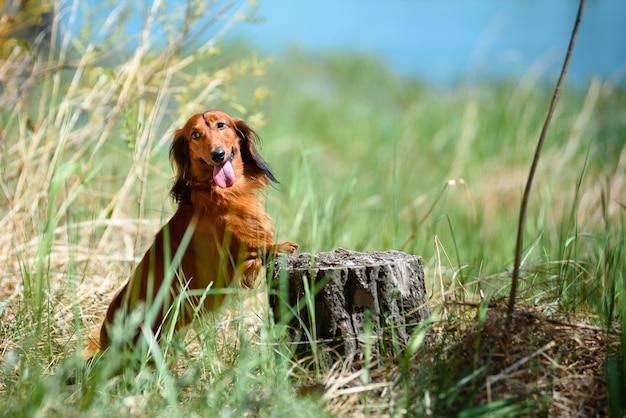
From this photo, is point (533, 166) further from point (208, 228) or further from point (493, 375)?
point (208, 228)

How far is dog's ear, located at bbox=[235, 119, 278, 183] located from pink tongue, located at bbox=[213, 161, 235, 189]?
109mm

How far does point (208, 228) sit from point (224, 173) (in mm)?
169

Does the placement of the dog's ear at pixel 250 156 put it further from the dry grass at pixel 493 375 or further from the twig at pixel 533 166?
the twig at pixel 533 166

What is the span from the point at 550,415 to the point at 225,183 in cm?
109

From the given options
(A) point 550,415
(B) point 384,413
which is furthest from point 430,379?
(A) point 550,415

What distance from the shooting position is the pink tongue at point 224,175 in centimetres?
207

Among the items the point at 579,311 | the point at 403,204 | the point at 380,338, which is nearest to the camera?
the point at 380,338

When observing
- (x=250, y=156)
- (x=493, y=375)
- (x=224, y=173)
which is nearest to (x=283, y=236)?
(x=250, y=156)

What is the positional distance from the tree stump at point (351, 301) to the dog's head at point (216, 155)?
286 millimetres

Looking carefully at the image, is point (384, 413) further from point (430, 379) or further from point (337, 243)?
point (337, 243)

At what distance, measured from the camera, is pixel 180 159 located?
85.1 inches

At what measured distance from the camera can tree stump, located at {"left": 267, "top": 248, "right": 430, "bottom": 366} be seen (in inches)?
80.4

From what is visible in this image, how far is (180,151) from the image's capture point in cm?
215

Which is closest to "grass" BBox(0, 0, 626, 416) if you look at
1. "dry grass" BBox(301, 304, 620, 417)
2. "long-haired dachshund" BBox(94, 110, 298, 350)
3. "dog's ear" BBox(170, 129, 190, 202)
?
"dry grass" BBox(301, 304, 620, 417)
